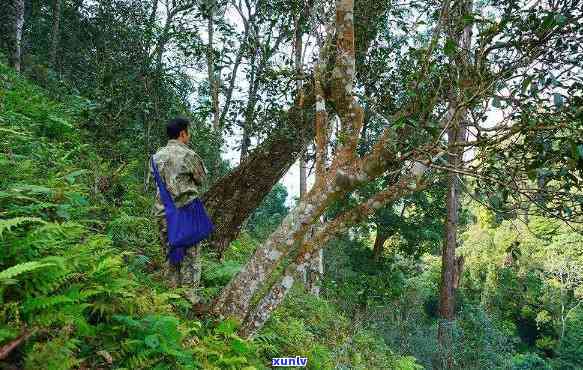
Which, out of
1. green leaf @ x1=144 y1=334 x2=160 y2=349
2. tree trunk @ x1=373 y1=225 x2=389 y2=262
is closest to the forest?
green leaf @ x1=144 y1=334 x2=160 y2=349

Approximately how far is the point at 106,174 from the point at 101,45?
626cm

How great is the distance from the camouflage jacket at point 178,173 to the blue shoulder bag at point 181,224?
58 millimetres

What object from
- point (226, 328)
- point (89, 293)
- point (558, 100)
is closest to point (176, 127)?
point (226, 328)

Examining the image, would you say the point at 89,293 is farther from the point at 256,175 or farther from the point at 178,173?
the point at 256,175

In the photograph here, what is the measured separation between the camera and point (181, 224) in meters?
4.87

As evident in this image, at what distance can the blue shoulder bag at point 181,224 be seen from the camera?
15.9 feet

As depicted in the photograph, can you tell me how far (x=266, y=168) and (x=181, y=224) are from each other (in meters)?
2.32

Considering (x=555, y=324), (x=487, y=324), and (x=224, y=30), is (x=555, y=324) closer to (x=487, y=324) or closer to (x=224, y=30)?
(x=487, y=324)

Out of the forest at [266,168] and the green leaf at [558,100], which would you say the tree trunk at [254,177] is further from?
the green leaf at [558,100]

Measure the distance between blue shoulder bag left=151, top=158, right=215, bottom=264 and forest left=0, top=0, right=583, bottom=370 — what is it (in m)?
0.45

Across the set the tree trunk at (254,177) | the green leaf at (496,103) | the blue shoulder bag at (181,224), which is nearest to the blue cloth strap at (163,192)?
the blue shoulder bag at (181,224)

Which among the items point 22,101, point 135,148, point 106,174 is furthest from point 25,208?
point 135,148

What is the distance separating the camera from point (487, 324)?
16656mm

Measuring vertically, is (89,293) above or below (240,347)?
above
